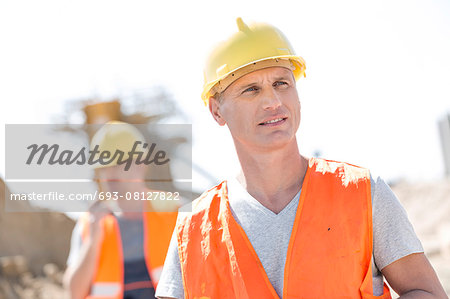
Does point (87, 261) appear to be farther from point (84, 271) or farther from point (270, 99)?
point (270, 99)

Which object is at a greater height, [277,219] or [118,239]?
[277,219]

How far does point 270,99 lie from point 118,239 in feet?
6.61

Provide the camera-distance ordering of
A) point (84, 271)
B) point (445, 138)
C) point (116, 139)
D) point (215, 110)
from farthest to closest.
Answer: point (445, 138)
point (116, 139)
point (84, 271)
point (215, 110)

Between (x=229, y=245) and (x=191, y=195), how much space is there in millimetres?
9382

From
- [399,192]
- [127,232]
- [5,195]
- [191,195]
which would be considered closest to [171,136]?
[191,195]

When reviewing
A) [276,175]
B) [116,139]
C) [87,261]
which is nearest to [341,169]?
[276,175]

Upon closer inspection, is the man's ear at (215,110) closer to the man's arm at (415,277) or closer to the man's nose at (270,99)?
the man's nose at (270,99)

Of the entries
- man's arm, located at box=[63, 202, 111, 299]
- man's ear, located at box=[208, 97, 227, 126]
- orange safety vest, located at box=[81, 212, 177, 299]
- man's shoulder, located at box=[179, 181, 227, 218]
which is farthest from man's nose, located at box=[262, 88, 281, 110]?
man's arm, located at box=[63, 202, 111, 299]

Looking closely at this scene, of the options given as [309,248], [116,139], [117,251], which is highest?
[116,139]

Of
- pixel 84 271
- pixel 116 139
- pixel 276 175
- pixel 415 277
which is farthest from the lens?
pixel 116 139

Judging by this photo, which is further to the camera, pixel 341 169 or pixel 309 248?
pixel 341 169

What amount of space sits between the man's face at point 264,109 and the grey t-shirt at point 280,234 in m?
0.23

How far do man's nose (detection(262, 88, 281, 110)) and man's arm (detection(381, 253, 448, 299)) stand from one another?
0.70 metres

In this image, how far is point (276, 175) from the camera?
191 centimetres
